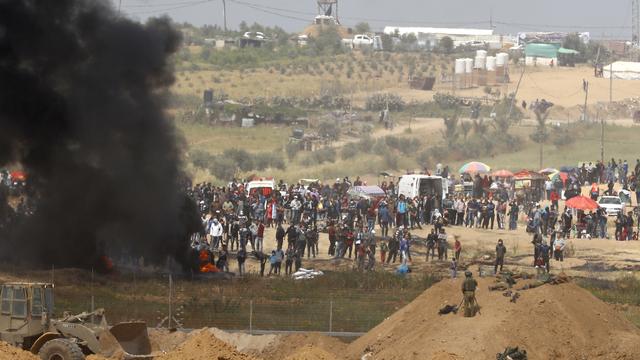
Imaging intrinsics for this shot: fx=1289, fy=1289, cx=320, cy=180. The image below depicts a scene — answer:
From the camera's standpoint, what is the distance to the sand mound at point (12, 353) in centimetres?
2318

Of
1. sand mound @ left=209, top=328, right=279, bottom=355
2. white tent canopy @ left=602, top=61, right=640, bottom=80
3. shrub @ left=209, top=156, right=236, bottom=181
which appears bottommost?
sand mound @ left=209, top=328, right=279, bottom=355

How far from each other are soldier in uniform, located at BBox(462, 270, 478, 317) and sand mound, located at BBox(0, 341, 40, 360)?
9371 mm

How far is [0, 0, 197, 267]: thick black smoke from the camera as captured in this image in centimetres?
3894

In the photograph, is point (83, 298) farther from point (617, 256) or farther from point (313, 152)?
point (313, 152)

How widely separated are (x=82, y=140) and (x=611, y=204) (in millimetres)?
22805

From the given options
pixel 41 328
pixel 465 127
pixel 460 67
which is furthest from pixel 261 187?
pixel 460 67

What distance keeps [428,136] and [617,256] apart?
40.3 metres

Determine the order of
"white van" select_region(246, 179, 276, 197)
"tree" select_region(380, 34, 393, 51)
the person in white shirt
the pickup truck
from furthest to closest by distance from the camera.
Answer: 1. "tree" select_region(380, 34, 393, 51)
2. the pickup truck
3. "white van" select_region(246, 179, 276, 197)
4. the person in white shirt

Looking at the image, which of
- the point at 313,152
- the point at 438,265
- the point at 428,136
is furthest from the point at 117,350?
the point at 428,136

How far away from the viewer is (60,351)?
2452 centimetres

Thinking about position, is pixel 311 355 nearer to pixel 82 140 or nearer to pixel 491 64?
pixel 82 140

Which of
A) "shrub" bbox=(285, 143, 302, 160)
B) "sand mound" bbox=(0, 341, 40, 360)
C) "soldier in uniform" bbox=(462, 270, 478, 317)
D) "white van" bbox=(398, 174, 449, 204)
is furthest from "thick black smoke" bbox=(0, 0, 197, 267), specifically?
"shrub" bbox=(285, 143, 302, 160)

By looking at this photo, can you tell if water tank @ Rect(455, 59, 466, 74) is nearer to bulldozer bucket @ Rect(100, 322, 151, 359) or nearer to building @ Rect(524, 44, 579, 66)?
building @ Rect(524, 44, 579, 66)

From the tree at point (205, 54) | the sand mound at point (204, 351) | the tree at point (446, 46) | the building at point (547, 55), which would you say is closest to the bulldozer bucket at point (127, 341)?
the sand mound at point (204, 351)
